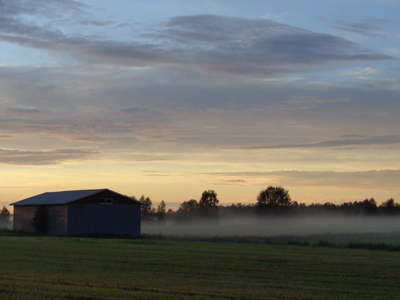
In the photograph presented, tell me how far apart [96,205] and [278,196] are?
10174 centimetres

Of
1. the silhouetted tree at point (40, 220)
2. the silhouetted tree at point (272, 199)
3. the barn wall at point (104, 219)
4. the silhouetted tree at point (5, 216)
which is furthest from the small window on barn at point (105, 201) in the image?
the silhouetted tree at point (5, 216)

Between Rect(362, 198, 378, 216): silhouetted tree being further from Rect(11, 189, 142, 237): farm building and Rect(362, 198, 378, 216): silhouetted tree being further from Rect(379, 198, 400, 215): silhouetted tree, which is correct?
Rect(11, 189, 142, 237): farm building

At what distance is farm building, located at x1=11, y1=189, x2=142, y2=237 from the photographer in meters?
60.2

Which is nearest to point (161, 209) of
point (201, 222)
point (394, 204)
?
point (201, 222)

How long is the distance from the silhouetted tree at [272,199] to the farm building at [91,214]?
94.9 m

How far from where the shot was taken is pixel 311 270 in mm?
23688

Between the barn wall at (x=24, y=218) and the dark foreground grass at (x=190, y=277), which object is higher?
the barn wall at (x=24, y=218)

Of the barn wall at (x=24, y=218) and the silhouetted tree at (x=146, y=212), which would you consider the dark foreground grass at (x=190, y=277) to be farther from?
the silhouetted tree at (x=146, y=212)

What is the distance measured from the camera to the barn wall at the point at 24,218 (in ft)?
220

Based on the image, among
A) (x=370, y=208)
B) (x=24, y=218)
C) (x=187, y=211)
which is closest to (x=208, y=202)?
(x=187, y=211)

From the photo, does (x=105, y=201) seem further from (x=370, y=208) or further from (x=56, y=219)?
(x=370, y=208)

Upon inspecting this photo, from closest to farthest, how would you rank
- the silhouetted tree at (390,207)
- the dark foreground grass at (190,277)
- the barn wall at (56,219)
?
the dark foreground grass at (190,277) < the barn wall at (56,219) < the silhouetted tree at (390,207)

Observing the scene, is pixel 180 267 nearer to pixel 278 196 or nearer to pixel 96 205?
pixel 96 205

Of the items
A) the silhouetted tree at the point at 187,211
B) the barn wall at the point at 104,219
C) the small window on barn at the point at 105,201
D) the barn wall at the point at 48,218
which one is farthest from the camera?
the silhouetted tree at the point at 187,211
